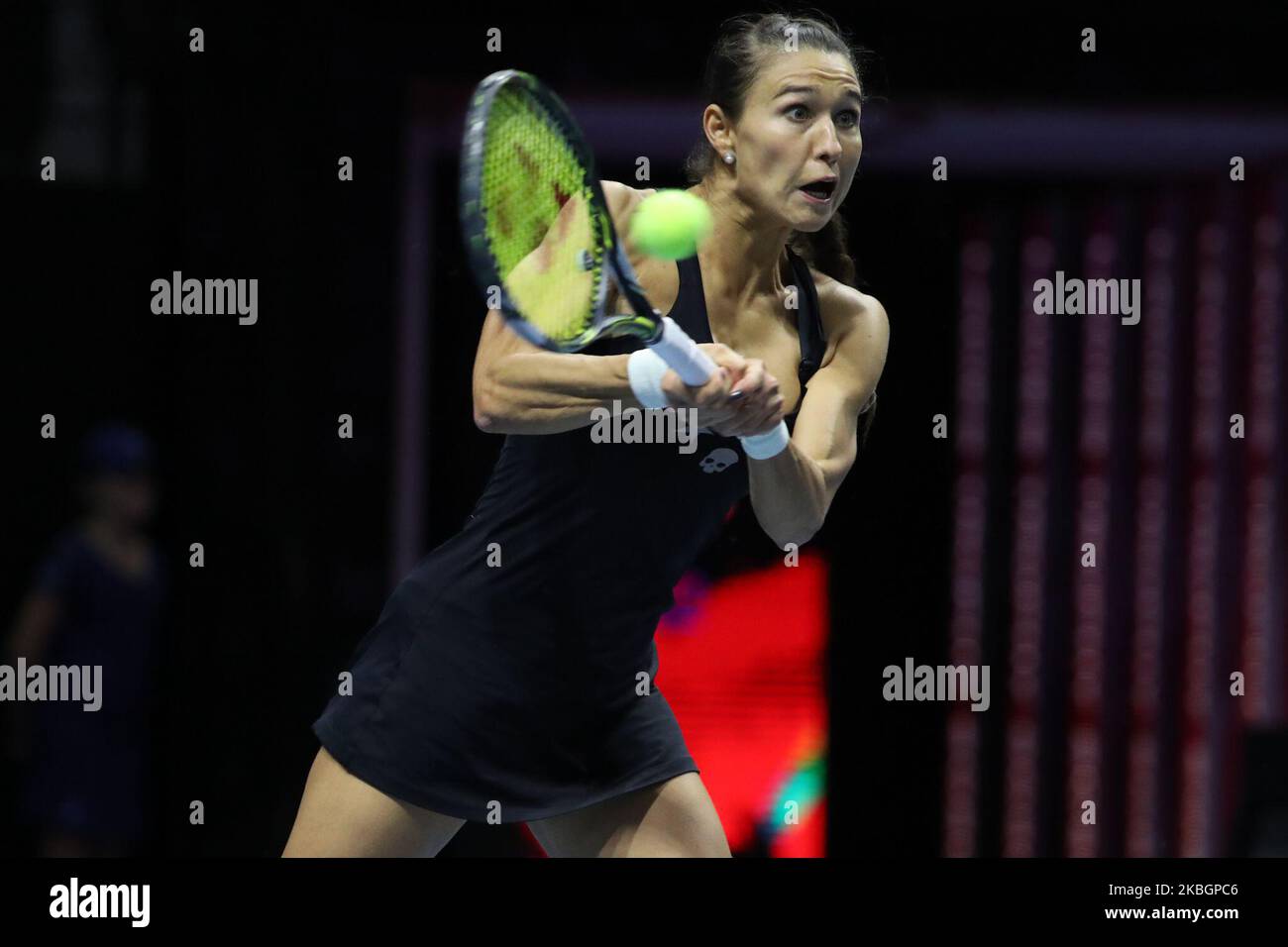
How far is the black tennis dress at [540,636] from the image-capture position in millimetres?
2145

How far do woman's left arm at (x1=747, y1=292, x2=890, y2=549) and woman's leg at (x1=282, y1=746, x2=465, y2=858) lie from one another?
0.56 m

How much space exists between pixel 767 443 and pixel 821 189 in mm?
348

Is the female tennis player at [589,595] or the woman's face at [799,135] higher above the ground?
the woman's face at [799,135]

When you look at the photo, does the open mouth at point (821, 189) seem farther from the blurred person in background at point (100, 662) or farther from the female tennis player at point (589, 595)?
the blurred person in background at point (100, 662)

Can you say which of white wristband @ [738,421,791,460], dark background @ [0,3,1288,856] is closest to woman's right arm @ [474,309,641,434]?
white wristband @ [738,421,791,460]

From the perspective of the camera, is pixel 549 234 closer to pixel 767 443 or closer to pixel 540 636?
pixel 767 443

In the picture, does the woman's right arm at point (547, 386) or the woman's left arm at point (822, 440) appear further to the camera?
the woman's left arm at point (822, 440)

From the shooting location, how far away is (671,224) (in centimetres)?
187

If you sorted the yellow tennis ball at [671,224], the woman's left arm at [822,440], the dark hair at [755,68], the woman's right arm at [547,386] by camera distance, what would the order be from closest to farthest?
the yellow tennis ball at [671,224], the woman's right arm at [547,386], the woman's left arm at [822,440], the dark hair at [755,68]

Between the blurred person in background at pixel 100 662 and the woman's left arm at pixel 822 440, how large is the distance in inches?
69.1

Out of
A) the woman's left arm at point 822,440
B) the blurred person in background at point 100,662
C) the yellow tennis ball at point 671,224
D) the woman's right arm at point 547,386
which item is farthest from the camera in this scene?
the blurred person in background at point 100,662

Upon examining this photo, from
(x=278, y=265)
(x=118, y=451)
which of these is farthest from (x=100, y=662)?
(x=278, y=265)

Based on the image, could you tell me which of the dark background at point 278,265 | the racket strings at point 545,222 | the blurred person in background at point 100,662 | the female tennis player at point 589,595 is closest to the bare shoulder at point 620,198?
the female tennis player at point 589,595
